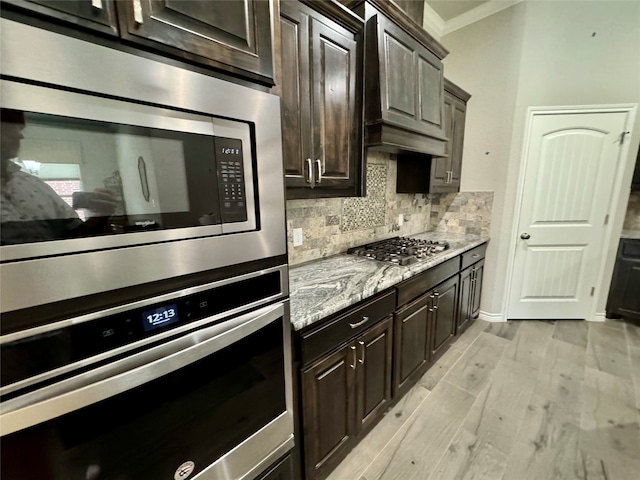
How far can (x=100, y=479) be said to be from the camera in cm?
67

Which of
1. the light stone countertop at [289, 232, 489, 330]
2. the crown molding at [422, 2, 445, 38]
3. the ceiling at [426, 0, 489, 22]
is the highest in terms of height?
the ceiling at [426, 0, 489, 22]

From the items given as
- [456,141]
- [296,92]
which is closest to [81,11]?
[296,92]

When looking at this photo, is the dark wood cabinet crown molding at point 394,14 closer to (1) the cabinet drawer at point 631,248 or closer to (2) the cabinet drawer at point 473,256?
(2) the cabinet drawer at point 473,256

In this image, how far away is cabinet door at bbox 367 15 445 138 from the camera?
1626mm

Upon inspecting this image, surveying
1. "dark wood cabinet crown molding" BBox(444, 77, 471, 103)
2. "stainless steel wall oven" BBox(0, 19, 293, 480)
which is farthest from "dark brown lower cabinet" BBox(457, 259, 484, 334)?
"stainless steel wall oven" BBox(0, 19, 293, 480)

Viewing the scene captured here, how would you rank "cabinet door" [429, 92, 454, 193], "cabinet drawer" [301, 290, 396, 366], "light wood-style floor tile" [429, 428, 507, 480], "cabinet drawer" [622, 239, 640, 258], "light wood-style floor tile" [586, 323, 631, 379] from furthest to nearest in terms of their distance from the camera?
"cabinet drawer" [622, 239, 640, 258] → "cabinet door" [429, 92, 454, 193] → "light wood-style floor tile" [586, 323, 631, 379] → "light wood-style floor tile" [429, 428, 507, 480] → "cabinet drawer" [301, 290, 396, 366]

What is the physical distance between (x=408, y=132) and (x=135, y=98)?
5.45 feet

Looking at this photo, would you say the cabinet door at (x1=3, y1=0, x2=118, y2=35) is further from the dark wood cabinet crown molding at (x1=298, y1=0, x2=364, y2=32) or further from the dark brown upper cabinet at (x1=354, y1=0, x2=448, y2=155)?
the dark brown upper cabinet at (x1=354, y1=0, x2=448, y2=155)

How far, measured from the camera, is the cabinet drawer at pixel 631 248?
9.24ft

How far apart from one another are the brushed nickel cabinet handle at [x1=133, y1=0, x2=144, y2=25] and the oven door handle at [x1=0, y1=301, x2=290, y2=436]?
76 cm

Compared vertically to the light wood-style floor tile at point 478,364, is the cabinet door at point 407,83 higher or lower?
higher

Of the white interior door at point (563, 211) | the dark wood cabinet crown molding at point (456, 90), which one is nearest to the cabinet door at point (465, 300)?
the white interior door at point (563, 211)

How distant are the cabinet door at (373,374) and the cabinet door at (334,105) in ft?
2.91

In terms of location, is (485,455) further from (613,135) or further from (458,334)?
(613,135)
